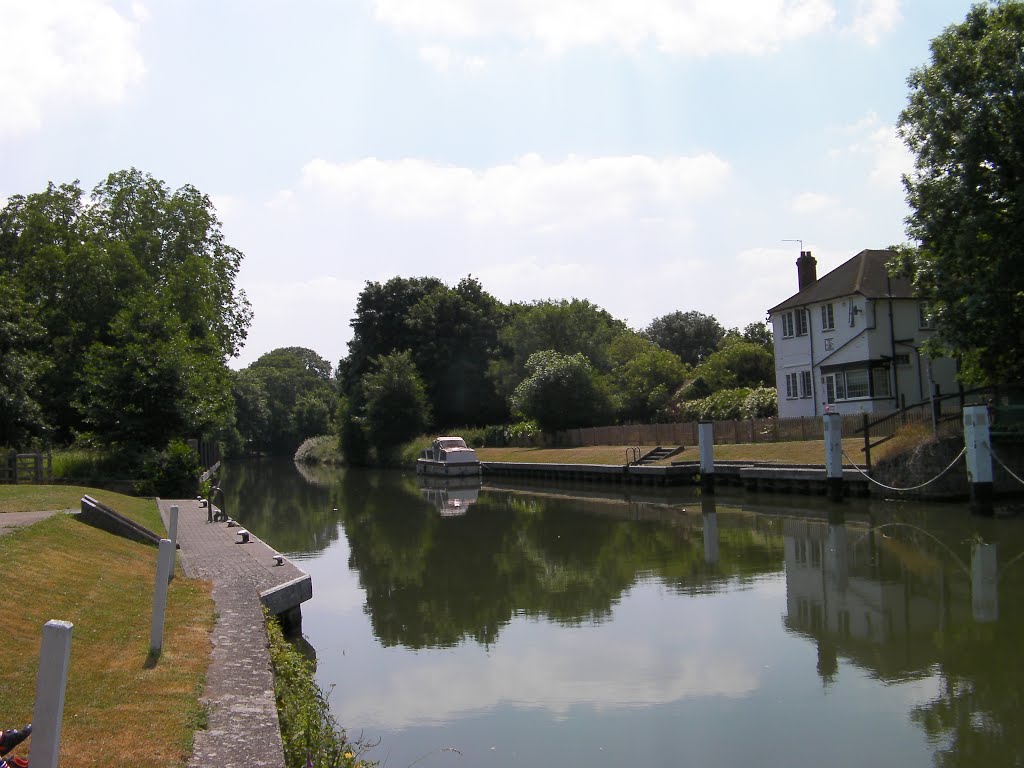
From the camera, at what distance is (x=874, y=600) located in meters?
14.6

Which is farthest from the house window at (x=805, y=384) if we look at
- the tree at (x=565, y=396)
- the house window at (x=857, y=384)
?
the tree at (x=565, y=396)

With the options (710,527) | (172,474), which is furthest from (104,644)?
(172,474)

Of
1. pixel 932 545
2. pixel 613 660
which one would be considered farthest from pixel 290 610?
pixel 932 545

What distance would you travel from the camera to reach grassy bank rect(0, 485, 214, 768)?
240 inches

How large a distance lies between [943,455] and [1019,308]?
4.59 meters

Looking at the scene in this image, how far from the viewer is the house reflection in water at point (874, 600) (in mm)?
11570

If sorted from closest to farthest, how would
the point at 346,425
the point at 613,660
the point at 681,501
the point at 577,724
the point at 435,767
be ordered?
the point at 435,767 < the point at 577,724 < the point at 613,660 < the point at 681,501 < the point at 346,425

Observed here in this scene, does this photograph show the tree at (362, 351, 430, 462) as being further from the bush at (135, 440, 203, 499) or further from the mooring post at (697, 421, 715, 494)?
the mooring post at (697, 421, 715, 494)

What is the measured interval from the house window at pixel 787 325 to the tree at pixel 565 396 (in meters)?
14.5

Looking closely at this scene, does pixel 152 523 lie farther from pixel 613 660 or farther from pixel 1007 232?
pixel 1007 232

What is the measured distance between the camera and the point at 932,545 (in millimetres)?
19438

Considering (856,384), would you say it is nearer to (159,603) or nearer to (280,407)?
(159,603)

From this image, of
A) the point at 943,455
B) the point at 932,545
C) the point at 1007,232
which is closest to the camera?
the point at 932,545

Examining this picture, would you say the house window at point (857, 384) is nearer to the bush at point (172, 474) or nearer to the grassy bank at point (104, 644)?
the bush at point (172, 474)
